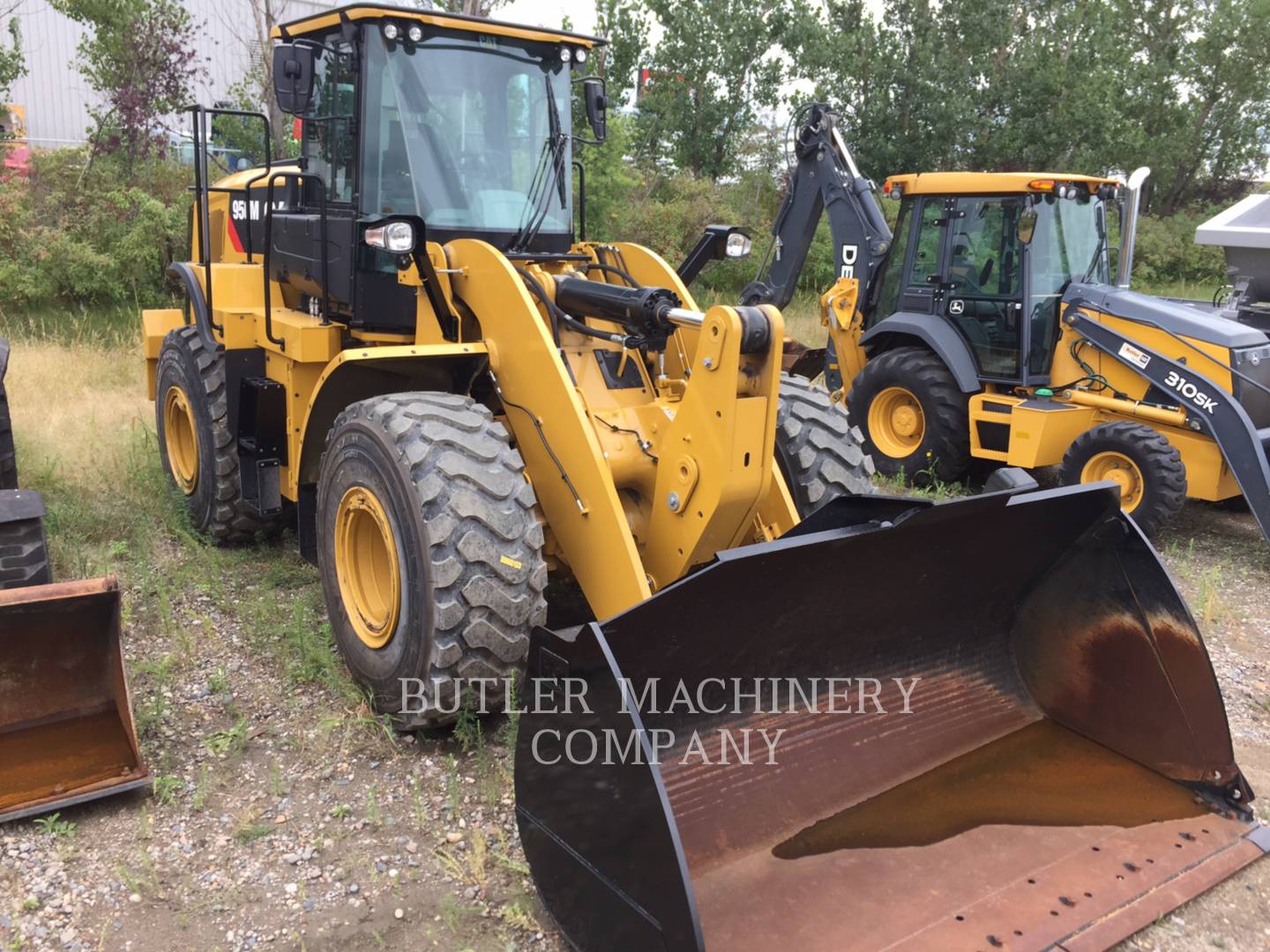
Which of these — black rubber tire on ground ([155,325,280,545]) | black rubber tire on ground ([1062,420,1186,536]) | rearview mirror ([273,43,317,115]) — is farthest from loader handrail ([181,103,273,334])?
black rubber tire on ground ([1062,420,1186,536])

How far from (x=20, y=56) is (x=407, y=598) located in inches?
494

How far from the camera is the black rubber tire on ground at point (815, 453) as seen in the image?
13.4ft

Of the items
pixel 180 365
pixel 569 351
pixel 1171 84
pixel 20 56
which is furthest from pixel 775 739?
pixel 1171 84

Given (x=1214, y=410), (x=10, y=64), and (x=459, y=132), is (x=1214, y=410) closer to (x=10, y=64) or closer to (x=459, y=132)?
(x=459, y=132)

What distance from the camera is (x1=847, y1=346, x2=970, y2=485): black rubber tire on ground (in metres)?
7.40

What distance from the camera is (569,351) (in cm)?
407

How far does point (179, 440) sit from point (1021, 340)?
545 cm

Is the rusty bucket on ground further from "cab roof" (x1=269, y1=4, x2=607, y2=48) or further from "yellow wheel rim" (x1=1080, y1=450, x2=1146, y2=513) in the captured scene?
"yellow wheel rim" (x1=1080, y1=450, x2=1146, y2=513)

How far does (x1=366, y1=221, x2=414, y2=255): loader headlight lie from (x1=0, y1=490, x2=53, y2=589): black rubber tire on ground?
64.9 inches

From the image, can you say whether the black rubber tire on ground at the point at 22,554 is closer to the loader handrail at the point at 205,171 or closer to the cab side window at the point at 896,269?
the loader handrail at the point at 205,171

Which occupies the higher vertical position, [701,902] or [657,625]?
[657,625]

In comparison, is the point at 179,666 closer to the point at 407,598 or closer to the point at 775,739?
the point at 407,598

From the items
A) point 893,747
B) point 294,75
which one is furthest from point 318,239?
point 893,747

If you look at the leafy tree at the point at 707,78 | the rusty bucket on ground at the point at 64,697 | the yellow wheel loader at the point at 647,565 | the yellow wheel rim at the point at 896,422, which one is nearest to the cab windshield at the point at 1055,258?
the yellow wheel rim at the point at 896,422
